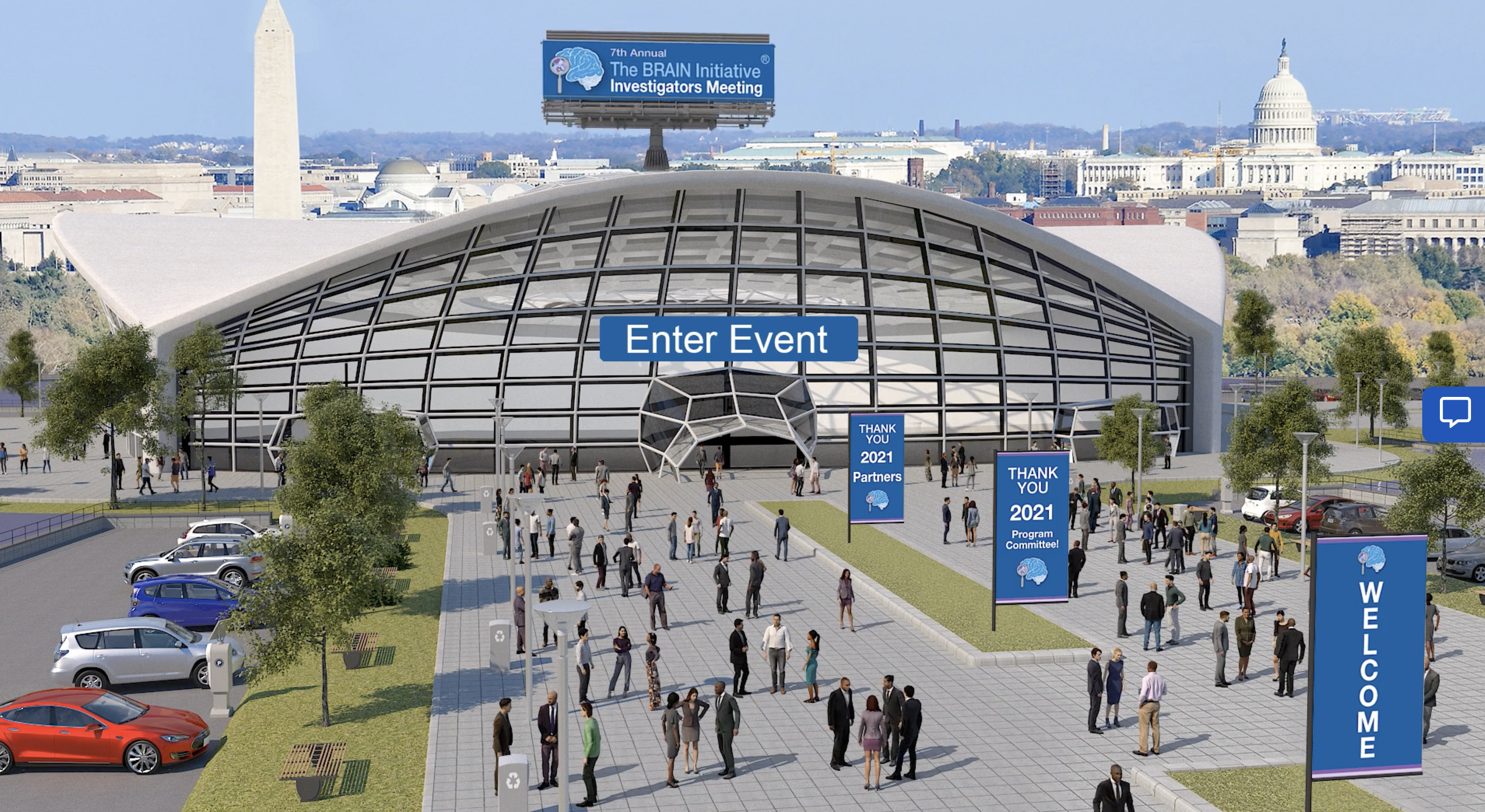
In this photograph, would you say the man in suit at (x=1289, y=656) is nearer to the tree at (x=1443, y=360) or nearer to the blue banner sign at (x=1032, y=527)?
the blue banner sign at (x=1032, y=527)

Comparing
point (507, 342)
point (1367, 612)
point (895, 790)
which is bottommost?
point (895, 790)

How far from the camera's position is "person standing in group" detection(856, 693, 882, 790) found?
21688mm

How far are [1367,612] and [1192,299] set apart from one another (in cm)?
4665

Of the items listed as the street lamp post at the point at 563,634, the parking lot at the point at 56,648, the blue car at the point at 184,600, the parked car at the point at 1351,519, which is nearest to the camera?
the street lamp post at the point at 563,634

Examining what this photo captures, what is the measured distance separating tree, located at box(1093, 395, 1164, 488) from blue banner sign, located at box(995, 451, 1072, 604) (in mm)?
19271

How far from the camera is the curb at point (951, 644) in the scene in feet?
93.8

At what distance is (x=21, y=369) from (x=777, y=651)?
60.1 m

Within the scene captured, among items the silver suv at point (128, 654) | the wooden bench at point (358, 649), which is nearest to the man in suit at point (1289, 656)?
the wooden bench at point (358, 649)

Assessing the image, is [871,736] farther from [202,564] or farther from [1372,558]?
[202,564]

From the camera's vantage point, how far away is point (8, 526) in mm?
45062

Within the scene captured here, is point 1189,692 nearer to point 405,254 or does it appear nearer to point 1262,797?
point 1262,797

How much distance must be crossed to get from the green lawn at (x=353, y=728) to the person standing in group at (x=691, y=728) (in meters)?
3.94

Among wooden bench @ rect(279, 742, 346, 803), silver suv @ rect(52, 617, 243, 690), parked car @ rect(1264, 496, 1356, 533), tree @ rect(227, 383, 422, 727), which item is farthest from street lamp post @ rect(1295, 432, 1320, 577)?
silver suv @ rect(52, 617, 243, 690)

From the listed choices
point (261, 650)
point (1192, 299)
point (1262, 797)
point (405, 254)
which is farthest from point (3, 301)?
point (1262, 797)
